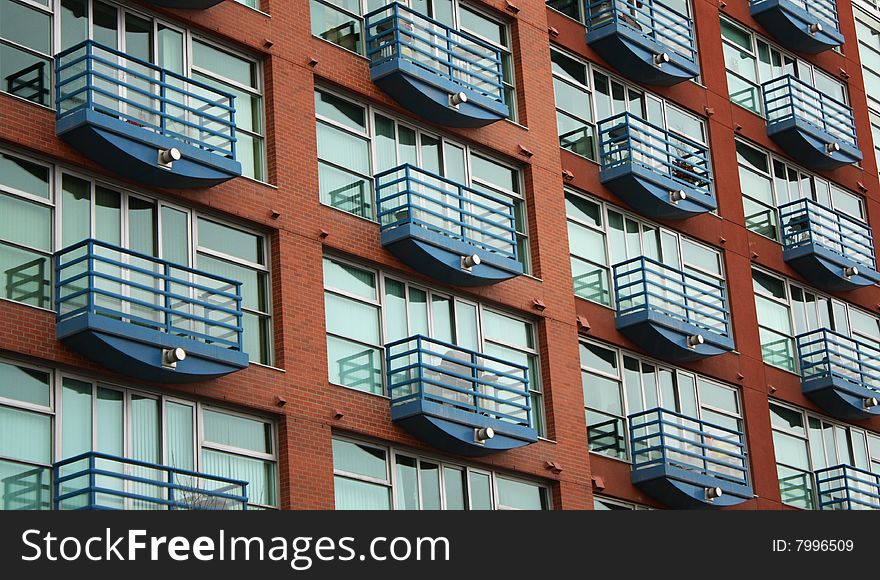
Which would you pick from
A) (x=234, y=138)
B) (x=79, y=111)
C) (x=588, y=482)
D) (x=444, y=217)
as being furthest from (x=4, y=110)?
(x=588, y=482)

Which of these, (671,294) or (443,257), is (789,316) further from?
(443,257)

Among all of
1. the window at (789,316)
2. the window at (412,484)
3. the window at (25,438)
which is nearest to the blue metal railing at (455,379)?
the window at (412,484)

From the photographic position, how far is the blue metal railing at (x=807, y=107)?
42.3 m

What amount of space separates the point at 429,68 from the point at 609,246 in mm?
6310

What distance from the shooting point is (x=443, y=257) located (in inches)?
1232

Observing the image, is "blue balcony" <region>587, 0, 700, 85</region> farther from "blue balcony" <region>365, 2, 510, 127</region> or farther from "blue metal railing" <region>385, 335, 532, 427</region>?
"blue metal railing" <region>385, 335, 532, 427</region>

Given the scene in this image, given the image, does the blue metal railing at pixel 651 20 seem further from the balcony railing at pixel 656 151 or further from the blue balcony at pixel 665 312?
the blue balcony at pixel 665 312

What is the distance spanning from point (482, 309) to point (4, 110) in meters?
10.6

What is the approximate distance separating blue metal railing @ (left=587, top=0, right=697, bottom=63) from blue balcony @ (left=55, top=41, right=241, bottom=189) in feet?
38.8

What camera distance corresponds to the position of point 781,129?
42.0m

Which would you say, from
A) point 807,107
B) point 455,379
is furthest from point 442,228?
point 807,107

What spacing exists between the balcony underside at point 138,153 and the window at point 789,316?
1624cm

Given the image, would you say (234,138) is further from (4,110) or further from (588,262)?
(588,262)

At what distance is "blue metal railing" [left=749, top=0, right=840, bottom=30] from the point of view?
146 feet
